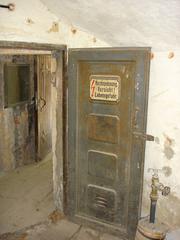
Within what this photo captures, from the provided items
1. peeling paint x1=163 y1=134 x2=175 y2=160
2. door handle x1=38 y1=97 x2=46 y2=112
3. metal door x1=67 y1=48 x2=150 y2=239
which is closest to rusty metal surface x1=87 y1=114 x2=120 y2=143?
metal door x1=67 y1=48 x2=150 y2=239

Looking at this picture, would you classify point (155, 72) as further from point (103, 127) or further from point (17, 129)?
point (17, 129)

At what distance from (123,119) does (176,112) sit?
1.52 ft

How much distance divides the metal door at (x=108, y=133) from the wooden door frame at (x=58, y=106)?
A: 0.39 feet

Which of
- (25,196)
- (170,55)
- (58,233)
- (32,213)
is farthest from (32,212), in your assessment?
(170,55)

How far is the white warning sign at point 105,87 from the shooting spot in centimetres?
248

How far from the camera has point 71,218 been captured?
3061 mm

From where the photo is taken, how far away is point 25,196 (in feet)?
12.0

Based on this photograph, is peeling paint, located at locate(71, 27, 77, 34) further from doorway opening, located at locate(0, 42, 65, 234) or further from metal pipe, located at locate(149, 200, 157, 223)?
metal pipe, located at locate(149, 200, 157, 223)

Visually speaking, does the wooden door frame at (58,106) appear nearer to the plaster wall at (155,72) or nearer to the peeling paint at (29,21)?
the plaster wall at (155,72)

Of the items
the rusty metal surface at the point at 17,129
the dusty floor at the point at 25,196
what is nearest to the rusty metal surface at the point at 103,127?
the dusty floor at the point at 25,196

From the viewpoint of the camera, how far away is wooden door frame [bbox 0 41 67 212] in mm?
2578

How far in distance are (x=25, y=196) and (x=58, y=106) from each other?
1.48 metres

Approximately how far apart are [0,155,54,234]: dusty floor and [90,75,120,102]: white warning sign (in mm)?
1607

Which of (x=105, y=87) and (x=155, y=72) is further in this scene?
(x=105, y=87)
